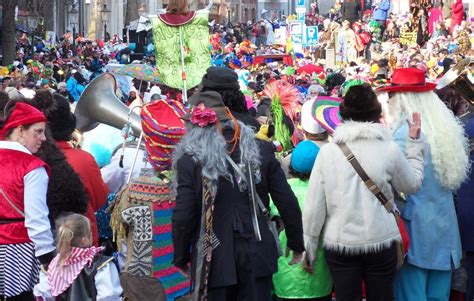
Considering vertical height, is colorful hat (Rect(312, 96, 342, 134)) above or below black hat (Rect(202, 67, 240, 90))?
below

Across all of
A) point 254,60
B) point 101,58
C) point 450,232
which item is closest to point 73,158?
point 450,232

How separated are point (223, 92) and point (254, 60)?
23.5 meters

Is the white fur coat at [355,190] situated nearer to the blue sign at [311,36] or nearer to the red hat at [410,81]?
the red hat at [410,81]

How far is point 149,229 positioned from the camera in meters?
6.11

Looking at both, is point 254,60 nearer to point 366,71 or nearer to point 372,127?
point 366,71

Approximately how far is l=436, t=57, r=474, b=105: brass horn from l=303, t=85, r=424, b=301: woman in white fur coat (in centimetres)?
140

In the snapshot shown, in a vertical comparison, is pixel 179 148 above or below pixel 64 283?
above

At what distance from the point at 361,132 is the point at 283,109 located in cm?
320

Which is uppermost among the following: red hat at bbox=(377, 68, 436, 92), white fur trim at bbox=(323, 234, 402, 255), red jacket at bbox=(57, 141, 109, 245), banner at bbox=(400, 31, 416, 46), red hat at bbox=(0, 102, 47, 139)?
banner at bbox=(400, 31, 416, 46)

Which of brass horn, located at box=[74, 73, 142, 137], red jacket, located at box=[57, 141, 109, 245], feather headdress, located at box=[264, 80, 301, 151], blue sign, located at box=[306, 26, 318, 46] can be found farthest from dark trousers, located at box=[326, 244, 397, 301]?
blue sign, located at box=[306, 26, 318, 46]

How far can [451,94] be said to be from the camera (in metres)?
7.47

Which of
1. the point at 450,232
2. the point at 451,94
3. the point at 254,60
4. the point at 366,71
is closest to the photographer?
the point at 450,232

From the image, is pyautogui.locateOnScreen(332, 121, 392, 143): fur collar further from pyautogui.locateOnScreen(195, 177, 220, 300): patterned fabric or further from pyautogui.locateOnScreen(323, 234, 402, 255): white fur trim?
pyautogui.locateOnScreen(195, 177, 220, 300): patterned fabric

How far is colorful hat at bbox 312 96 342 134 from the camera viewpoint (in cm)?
711
